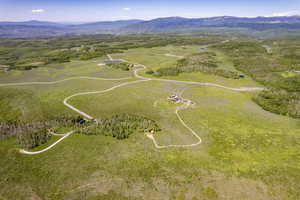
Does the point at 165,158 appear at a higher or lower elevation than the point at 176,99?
lower

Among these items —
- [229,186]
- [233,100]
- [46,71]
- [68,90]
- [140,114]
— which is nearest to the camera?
[229,186]

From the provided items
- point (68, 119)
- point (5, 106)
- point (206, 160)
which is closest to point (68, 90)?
point (5, 106)

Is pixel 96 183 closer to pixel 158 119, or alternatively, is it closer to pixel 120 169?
pixel 120 169

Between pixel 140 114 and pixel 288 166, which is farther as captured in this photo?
pixel 140 114

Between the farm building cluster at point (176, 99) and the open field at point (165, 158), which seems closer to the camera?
the open field at point (165, 158)

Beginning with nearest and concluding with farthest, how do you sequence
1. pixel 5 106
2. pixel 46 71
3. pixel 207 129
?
pixel 207 129 < pixel 5 106 < pixel 46 71

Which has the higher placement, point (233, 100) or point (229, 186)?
point (233, 100)

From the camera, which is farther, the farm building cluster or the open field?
the farm building cluster

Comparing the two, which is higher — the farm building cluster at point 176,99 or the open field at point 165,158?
the farm building cluster at point 176,99
